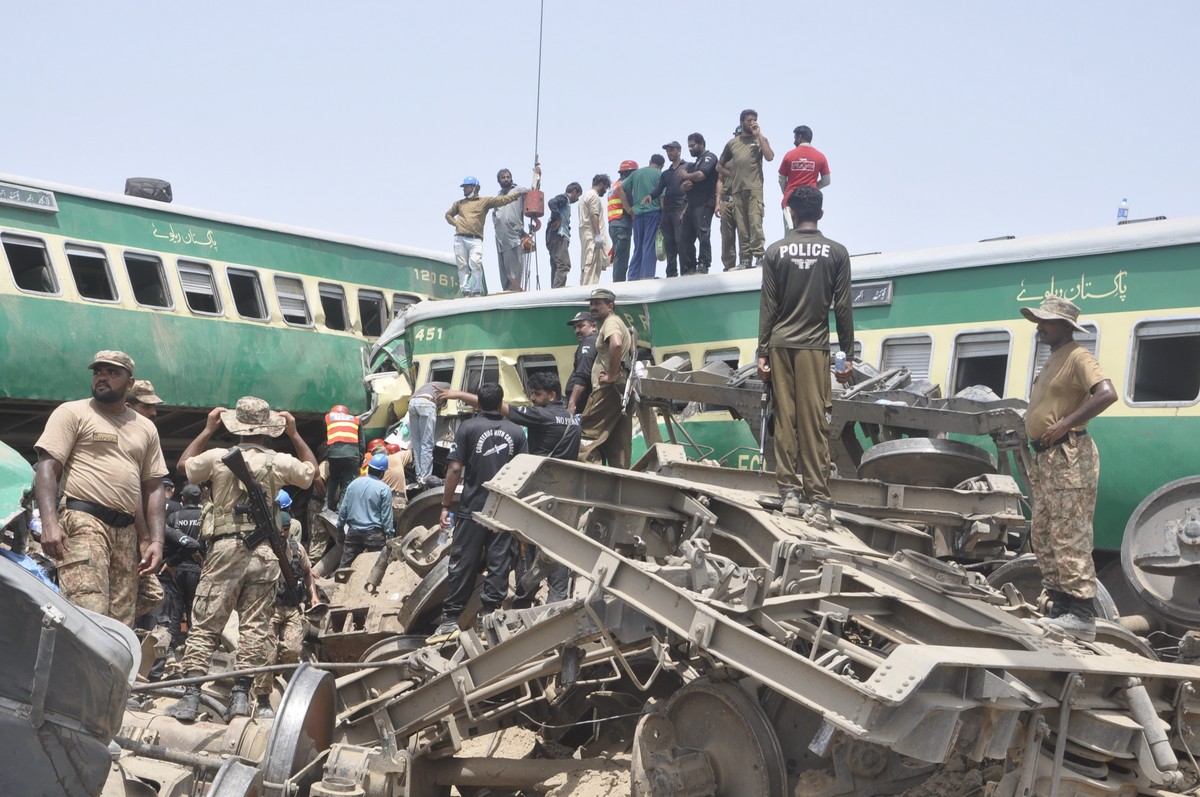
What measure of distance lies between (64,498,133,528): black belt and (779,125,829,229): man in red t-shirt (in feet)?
26.9

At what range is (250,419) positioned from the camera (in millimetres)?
8398

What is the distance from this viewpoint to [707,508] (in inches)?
272

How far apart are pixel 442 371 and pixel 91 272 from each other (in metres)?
4.69

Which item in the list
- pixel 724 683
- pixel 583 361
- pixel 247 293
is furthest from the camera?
pixel 247 293

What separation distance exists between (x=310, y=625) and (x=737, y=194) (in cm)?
694

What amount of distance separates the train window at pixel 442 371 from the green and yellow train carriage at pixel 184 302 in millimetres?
3092

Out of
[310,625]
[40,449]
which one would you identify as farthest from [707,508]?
[310,625]

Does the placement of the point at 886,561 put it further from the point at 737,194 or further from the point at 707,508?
the point at 737,194

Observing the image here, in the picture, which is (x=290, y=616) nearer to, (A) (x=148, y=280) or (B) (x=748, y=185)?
(B) (x=748, y=185)

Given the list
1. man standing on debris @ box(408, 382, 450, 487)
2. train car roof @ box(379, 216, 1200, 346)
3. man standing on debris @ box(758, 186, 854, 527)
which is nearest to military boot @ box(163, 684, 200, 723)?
man standing on debris @ box(758, 186, 854, 527)

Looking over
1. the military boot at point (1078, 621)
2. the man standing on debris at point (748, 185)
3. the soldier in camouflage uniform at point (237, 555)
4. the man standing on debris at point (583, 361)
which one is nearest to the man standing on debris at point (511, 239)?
the man standing on debris at point (748, 185)

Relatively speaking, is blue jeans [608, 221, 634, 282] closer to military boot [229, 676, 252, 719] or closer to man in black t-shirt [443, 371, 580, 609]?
man in black t-shirt [443, 371, 580, 609]

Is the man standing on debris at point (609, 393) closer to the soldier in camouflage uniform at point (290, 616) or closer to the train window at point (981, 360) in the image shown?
the soldier in camouflage uniform at point (290, 616)

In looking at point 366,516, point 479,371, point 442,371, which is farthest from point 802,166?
point 366,516
